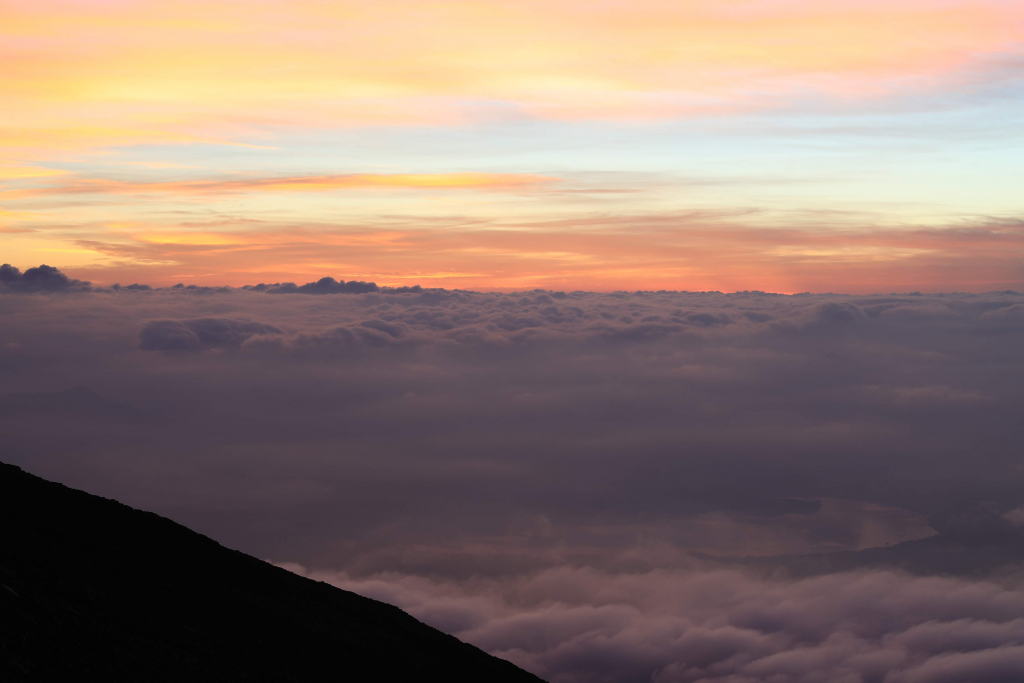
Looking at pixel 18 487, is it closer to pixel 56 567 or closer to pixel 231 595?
pixel 56 567

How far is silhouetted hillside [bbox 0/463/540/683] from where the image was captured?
34.0 m

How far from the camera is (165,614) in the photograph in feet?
144

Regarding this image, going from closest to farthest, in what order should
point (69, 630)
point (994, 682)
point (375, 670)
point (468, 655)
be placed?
point (69, 630) → point (375, 670) → point (468, 655) → point (994, 682)

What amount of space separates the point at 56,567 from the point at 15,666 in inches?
615

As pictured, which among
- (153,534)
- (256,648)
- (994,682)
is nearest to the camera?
(256,648)

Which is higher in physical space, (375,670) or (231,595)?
(231,595)

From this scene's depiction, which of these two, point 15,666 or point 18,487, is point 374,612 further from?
point 15,666

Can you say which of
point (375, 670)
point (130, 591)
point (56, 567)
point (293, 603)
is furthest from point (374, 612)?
point (56, 567)

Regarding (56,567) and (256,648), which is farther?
(256,648)

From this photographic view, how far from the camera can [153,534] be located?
179ft

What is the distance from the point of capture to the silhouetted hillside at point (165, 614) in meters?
34.0

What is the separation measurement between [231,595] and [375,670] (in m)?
11.8

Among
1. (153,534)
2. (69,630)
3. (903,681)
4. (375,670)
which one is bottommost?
(903,681)

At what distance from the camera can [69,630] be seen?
3462 cm
